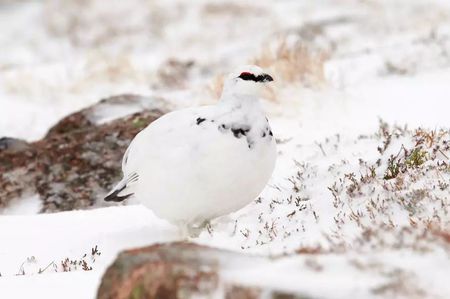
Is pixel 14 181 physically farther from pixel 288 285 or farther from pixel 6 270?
pixel 288 285

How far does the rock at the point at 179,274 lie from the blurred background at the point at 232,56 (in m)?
5.46

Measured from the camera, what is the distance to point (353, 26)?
18406 mm

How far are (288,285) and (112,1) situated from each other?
24319mm

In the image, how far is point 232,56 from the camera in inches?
635

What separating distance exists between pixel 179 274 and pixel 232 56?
13.6 meters

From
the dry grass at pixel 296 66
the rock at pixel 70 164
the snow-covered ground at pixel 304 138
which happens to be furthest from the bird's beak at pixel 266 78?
the dry grass at pixel 296 66

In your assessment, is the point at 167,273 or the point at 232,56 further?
the point at 232,56

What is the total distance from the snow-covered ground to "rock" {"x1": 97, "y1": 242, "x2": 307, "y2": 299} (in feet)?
0.29

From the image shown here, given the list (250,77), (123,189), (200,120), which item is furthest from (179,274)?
(123,189)

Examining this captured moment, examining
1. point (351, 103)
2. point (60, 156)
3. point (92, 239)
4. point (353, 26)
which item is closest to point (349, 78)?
point (351, 103)

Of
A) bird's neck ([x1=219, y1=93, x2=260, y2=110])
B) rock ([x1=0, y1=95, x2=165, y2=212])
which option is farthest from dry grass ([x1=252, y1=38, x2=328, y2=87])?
bird's neck ([x1=219, y1=93, x2=260, y2=110])

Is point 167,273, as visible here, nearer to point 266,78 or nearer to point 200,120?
point 200,120

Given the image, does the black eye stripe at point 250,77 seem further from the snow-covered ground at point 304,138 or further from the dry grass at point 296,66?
the dry grass at point 296,66

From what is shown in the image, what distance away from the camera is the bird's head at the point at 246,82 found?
4781 millimetres
